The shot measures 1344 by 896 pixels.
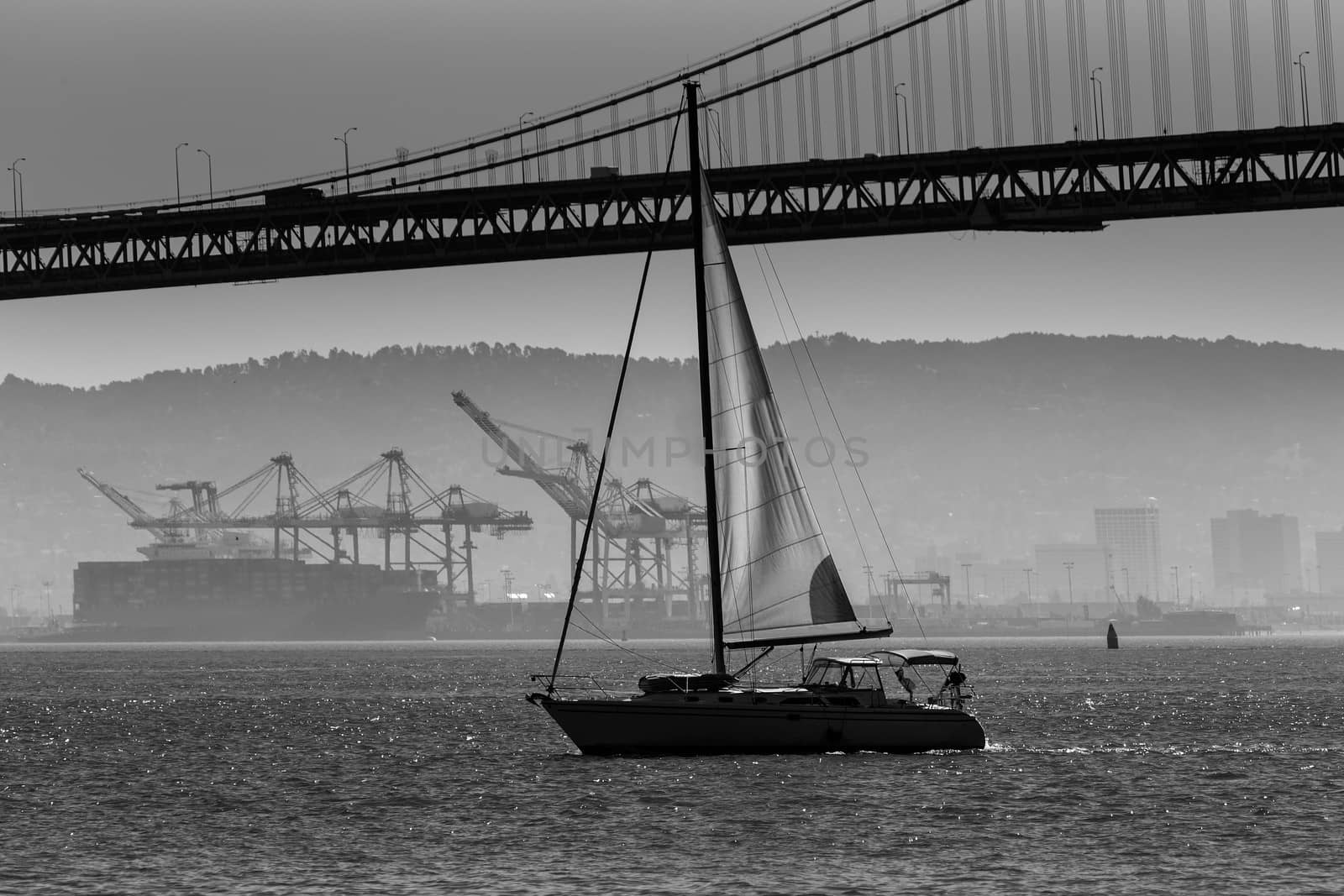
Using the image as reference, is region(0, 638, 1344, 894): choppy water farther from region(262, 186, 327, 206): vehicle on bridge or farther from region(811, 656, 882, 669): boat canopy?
region(262, 186, 327, 206): vehicle on bridge

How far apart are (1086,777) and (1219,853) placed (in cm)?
1076

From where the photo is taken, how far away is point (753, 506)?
142 feet

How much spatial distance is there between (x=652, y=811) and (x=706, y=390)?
9660 millimetres

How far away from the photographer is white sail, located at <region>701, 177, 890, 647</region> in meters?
42.7

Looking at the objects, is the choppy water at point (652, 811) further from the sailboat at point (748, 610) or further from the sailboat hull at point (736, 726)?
the sailboat at point (748, 610)

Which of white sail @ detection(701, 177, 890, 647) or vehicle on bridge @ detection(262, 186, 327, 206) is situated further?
vehicle on bridge @ detection(262, 186, 327, 206)

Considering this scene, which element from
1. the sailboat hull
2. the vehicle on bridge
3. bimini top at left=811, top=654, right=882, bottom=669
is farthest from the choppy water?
the vehicle on bridge

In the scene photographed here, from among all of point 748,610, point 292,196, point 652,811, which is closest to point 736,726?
point 748,610

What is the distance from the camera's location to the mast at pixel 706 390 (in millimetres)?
42375

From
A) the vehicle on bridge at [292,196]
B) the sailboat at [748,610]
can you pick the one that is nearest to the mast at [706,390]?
the sailboat at [748,610]


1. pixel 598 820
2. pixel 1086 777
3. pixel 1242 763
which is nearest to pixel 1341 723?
pixel 1242 763

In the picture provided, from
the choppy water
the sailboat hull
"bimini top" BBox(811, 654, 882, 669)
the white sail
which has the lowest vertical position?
the choppy water

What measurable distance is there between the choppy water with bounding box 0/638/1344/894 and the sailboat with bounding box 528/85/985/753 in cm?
84

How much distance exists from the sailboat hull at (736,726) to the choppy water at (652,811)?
593mm
